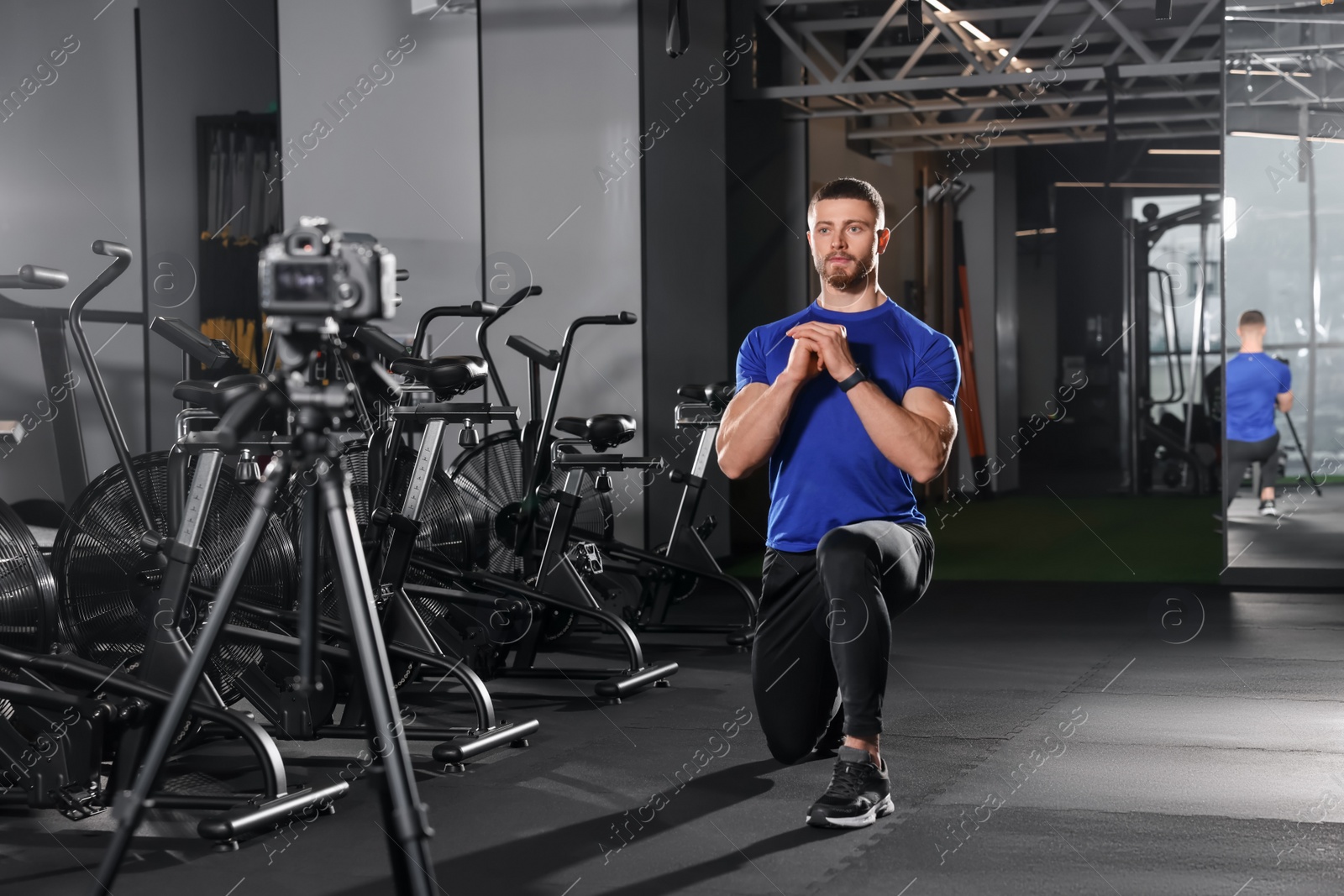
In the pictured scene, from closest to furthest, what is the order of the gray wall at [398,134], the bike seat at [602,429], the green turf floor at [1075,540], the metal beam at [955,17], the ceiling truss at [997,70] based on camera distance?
1. the bike seat at [602,429]
2. the gray wall at [398,134]
3. the green turf floor at [1075,540]
4. the ceiling truss at [997,70]
5. the metal beam at [955,17]

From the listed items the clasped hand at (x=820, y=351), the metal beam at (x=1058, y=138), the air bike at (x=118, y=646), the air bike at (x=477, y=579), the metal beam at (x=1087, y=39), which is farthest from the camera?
the metal beam at (x=1058, y=138)

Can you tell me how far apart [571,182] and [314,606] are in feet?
15.4

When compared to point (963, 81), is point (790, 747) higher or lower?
lower

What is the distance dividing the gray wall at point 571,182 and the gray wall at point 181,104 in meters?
1.20

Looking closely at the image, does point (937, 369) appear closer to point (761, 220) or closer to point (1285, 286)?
point (1285, 286)

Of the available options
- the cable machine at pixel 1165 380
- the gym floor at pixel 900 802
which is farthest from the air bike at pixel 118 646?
the cable machine at pixel 1165 380

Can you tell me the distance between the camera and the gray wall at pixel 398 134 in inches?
251

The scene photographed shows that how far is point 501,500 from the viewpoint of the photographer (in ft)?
16.1

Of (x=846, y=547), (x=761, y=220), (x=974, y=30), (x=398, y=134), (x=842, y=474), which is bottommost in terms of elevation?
(x=846, y=547)

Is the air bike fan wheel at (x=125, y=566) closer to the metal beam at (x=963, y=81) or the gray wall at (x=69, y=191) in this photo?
the gray wall at (x=69, y=191)

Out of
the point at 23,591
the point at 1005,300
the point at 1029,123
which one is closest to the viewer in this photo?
the point at 23,591

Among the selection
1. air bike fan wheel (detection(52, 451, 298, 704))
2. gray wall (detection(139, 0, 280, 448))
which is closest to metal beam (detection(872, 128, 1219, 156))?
gray wall (detection(139, 0, 280, 448))

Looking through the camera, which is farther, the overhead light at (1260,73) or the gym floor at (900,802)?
the overhead light at (1260,73)

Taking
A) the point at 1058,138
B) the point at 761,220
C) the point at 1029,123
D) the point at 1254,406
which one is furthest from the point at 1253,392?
the point at 1058,138
